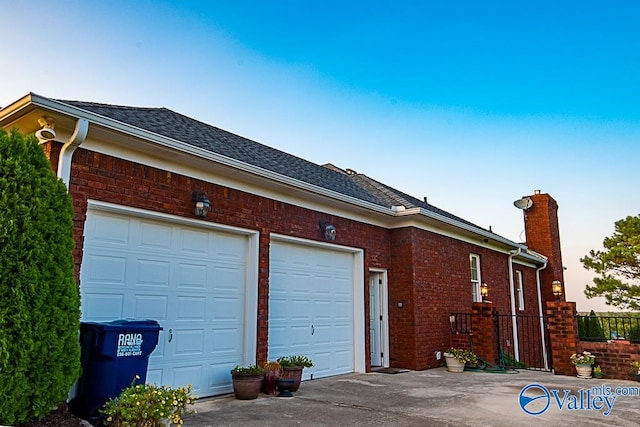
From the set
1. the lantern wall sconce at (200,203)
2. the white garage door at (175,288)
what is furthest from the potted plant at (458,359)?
the lantern wall sconce at (200,203)

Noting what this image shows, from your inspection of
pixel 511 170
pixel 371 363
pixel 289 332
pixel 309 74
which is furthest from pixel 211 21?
pixel 511 170

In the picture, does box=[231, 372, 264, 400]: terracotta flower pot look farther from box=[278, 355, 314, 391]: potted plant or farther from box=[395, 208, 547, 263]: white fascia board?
box=[395, 208, 547, 263]: white fascia board

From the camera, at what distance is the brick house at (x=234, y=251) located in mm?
5422

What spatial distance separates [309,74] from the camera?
10797 millimetres

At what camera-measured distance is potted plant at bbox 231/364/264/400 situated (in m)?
6.18

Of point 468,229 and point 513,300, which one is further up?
point 468,229

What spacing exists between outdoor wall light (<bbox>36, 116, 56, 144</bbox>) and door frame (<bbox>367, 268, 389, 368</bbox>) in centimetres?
667

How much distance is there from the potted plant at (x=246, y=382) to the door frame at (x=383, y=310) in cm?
418

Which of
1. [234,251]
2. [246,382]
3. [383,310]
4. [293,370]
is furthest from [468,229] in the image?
[246,382]

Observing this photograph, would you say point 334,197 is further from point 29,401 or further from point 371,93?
point 29,401

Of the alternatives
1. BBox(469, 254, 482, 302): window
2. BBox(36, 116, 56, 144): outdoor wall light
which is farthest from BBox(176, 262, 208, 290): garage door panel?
BBox(469, 254, 482, 302): window

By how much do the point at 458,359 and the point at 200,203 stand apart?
6593mm

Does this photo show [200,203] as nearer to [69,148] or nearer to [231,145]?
[69,148]

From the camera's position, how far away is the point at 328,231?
8500 millimetres
